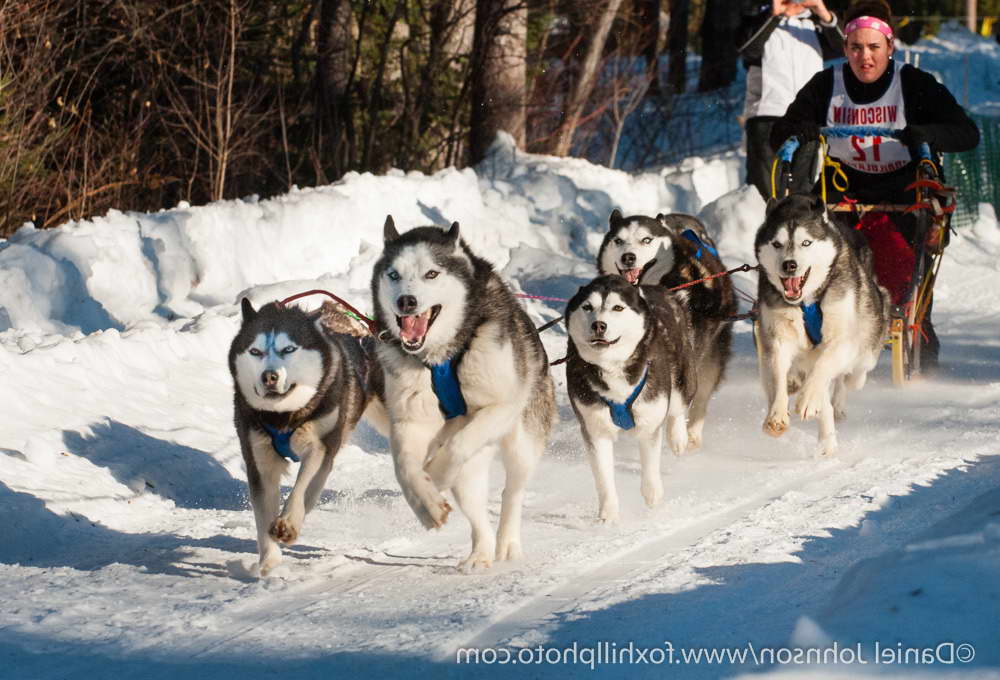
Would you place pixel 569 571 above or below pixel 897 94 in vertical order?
below

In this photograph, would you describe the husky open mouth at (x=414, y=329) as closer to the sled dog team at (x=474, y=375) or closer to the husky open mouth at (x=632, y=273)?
the sled dog team at (x=474, y=375)

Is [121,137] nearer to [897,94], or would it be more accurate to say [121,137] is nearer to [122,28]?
A: [122,28]

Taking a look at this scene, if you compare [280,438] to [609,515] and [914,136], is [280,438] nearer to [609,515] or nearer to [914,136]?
[609,515]

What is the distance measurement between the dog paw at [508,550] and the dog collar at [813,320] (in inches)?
85.7

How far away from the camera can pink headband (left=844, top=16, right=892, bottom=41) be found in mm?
6715

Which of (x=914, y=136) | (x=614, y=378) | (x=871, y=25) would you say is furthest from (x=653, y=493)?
(x=871, y=25)

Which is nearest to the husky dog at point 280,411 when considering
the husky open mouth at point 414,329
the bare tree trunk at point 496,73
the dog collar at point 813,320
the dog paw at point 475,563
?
the husky open mouth at point 414,329

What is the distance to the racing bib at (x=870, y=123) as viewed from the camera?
682 centimetres

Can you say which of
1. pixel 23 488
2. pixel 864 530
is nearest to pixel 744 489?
pixel 864 530

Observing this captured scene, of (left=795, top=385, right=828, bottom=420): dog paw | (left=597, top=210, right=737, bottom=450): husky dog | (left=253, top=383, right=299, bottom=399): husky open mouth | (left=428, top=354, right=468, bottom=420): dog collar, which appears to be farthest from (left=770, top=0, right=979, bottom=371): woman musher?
(left=253, top=383, right=299, bottom=399): husky open mouth

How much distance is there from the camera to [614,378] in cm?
510

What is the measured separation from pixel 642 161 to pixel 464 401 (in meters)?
11.0

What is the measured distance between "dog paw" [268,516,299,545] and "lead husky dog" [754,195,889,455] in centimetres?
244

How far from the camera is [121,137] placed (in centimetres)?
1023
